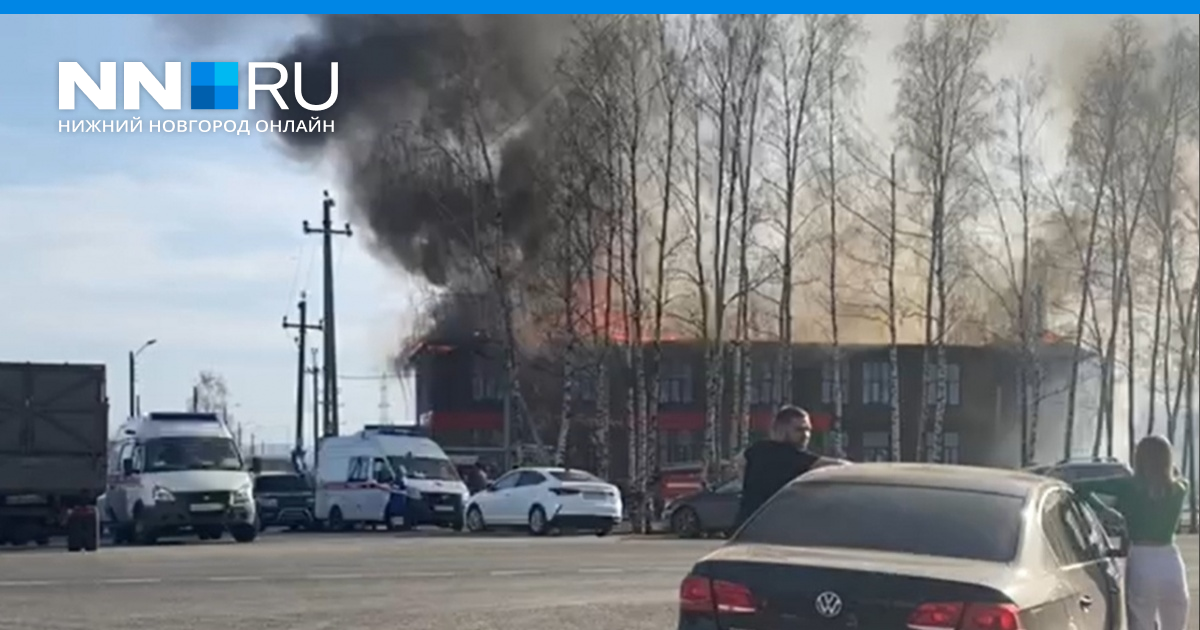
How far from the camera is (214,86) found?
2408 cm

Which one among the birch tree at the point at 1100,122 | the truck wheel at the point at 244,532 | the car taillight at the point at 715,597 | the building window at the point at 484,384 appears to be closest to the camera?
the car taillight at the point at 715,597

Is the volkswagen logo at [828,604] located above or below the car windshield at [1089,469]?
above

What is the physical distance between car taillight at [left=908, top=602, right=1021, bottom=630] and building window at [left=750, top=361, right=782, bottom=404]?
4034cm

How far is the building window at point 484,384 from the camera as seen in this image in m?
63.4

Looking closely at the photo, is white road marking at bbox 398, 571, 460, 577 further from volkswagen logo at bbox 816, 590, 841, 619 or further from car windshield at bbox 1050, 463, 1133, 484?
car windshield at bbox 1050, 463, 1133, 484

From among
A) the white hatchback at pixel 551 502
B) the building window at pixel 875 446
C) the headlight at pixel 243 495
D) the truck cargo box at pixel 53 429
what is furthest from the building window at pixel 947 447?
the truck cargo box at pixel 53 429

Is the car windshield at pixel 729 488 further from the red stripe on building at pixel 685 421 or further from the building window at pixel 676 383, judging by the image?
the red stripe on building at pixel 685 421

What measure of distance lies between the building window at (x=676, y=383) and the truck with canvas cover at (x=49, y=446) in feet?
97.5

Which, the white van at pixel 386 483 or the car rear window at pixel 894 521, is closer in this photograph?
the car rear window at pixel 894 521

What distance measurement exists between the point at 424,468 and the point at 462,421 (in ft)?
102

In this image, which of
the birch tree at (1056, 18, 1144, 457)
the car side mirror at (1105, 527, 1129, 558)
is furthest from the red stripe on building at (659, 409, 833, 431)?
the car side mirror at (1105, 527, 1129, 558)

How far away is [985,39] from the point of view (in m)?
44.0

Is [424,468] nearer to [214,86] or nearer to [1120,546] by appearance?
[214,86]

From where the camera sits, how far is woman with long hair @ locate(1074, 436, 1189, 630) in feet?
32.3
